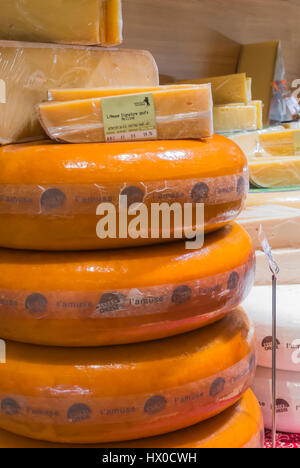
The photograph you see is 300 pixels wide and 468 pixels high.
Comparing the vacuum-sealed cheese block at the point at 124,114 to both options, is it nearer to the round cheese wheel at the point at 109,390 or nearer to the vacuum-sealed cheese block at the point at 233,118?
the round cheese wheel at the point at 109,390

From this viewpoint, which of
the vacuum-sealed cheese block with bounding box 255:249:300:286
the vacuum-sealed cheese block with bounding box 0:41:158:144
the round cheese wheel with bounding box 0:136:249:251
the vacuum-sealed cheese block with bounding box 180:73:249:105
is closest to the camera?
the round cheese wheel with bounding box 0:136:249:251

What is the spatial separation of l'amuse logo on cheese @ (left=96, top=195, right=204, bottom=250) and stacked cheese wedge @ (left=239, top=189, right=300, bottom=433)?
0.48 meters

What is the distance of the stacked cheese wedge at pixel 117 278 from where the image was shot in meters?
0.95

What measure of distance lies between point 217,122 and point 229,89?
0.34 m

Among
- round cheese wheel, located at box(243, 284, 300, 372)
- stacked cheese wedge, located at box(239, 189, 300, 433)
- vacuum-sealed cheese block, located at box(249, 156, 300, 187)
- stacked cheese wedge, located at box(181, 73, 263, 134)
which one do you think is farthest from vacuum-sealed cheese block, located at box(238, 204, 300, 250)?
stacked cheese wedge, located at box(181, 73, 263, 134)

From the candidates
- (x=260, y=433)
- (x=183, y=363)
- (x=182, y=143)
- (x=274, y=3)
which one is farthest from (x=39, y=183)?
(x=274, y=3)

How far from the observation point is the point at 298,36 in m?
4.17

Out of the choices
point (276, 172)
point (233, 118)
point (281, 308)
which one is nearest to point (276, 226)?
point (281, 308)

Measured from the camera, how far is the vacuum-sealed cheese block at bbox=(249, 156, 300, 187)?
1970 millimetres

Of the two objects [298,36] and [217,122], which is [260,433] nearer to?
[217,122]

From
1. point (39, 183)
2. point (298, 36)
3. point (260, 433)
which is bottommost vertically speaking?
point (260, 433)

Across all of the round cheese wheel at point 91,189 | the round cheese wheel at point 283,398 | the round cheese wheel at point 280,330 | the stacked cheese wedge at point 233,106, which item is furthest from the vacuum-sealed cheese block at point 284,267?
the stacked cheese wedge at point 233,106

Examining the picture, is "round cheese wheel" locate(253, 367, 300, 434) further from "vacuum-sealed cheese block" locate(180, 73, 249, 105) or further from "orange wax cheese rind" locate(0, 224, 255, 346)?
"vacuum-sealed cheese block" locate(180, 73, 249, 105)

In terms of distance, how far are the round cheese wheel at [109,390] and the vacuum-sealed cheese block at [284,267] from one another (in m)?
0.56
